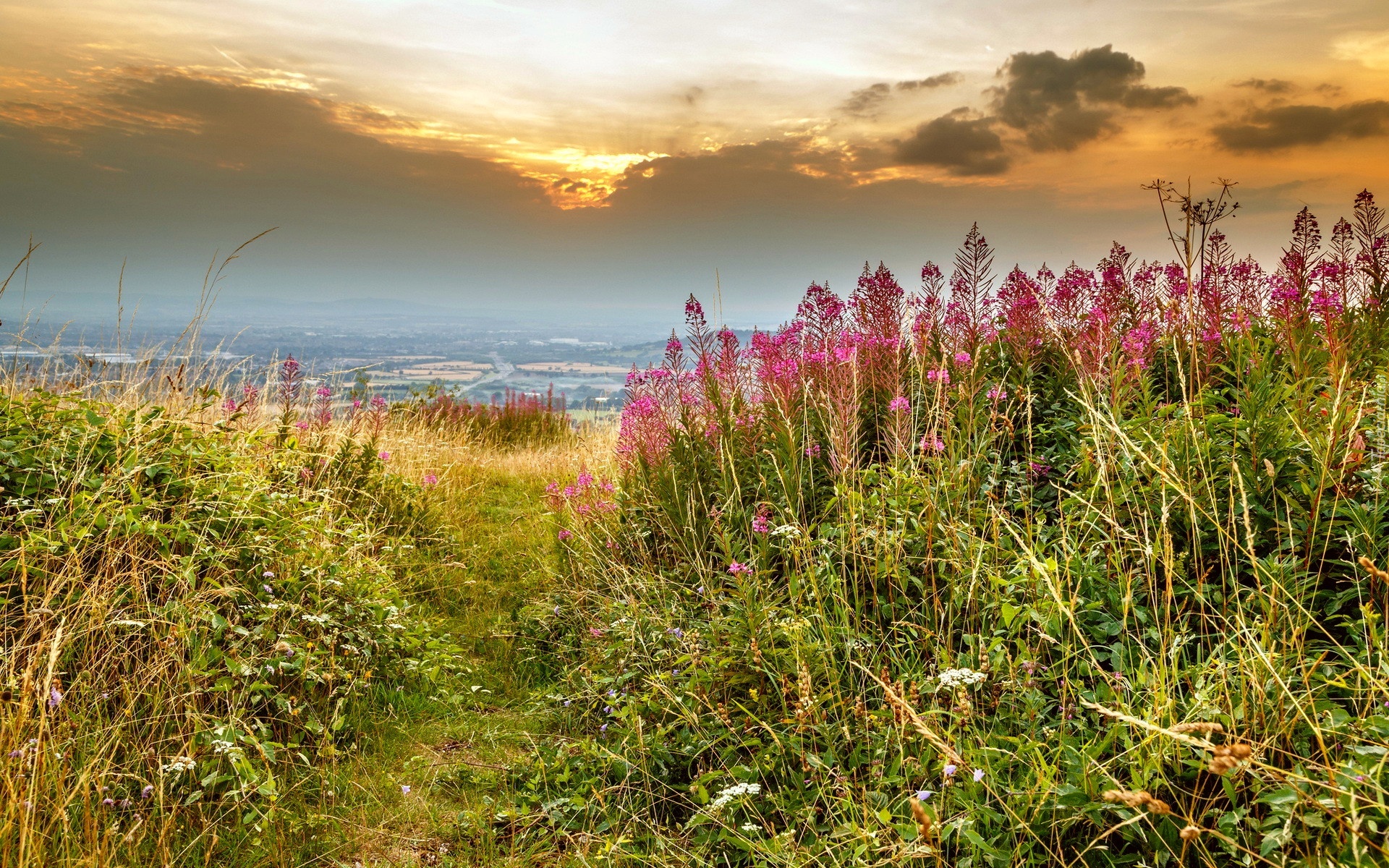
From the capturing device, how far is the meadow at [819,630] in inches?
83.1

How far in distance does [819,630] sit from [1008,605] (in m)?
0.85

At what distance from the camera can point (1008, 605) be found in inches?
100.0

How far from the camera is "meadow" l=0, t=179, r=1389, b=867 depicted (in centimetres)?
211

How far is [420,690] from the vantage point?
13.3 ft

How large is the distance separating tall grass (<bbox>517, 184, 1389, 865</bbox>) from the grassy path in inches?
9.1

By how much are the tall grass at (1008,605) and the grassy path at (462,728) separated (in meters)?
0.23

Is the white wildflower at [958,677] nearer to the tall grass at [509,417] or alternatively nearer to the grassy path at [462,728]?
the grassy path at [462,728]

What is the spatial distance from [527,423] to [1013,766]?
12179 millimetres

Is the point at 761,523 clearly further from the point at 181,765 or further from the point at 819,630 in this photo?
the point at 181,765

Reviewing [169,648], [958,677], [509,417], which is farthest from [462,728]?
[509,417]

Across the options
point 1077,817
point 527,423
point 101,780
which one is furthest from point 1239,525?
point 527,423

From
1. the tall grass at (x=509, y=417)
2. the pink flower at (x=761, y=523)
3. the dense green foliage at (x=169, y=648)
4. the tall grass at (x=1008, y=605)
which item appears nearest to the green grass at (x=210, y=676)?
the dense green foliage at (x=169, y=648)

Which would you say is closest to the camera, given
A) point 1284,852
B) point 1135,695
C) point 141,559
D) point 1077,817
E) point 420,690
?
point 1284,852

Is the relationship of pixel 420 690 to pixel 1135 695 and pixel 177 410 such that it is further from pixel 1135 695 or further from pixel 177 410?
pixel 1135 695
